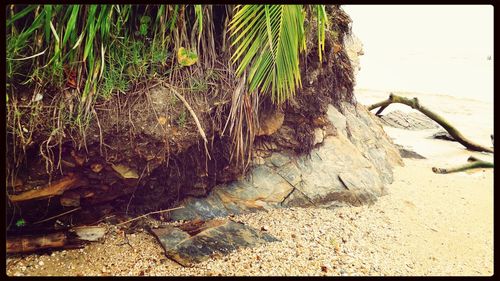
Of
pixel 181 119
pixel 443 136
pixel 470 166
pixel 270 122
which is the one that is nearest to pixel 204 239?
pixel 181 119

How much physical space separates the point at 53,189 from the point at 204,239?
1.02m

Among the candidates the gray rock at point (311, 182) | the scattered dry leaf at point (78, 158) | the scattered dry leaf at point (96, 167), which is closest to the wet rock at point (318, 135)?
the gray rock at point (311, 182)

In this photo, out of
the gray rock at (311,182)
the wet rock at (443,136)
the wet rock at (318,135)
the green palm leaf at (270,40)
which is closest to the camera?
the green palm leaf at (270,40)

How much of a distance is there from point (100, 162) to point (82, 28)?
0.82 meters

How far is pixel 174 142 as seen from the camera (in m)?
2.56

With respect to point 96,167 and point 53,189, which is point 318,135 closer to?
point 96,167

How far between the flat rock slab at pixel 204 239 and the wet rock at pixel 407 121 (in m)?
6.24

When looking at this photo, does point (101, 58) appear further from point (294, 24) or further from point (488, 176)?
point (488, 176)

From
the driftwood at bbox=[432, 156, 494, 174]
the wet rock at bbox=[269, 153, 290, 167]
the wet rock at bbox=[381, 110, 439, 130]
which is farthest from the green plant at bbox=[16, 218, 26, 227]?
the wet rock at bbox=[381, 110, 439, 130]

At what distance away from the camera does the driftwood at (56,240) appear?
2342 mm

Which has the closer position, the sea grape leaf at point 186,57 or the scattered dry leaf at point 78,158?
the scattered dry leaf at point 78,158

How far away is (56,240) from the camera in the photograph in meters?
2.44

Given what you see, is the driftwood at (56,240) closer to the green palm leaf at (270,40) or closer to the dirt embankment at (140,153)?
the dirt embankment at (140,153)

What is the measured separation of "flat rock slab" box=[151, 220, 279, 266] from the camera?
99.0 inches
